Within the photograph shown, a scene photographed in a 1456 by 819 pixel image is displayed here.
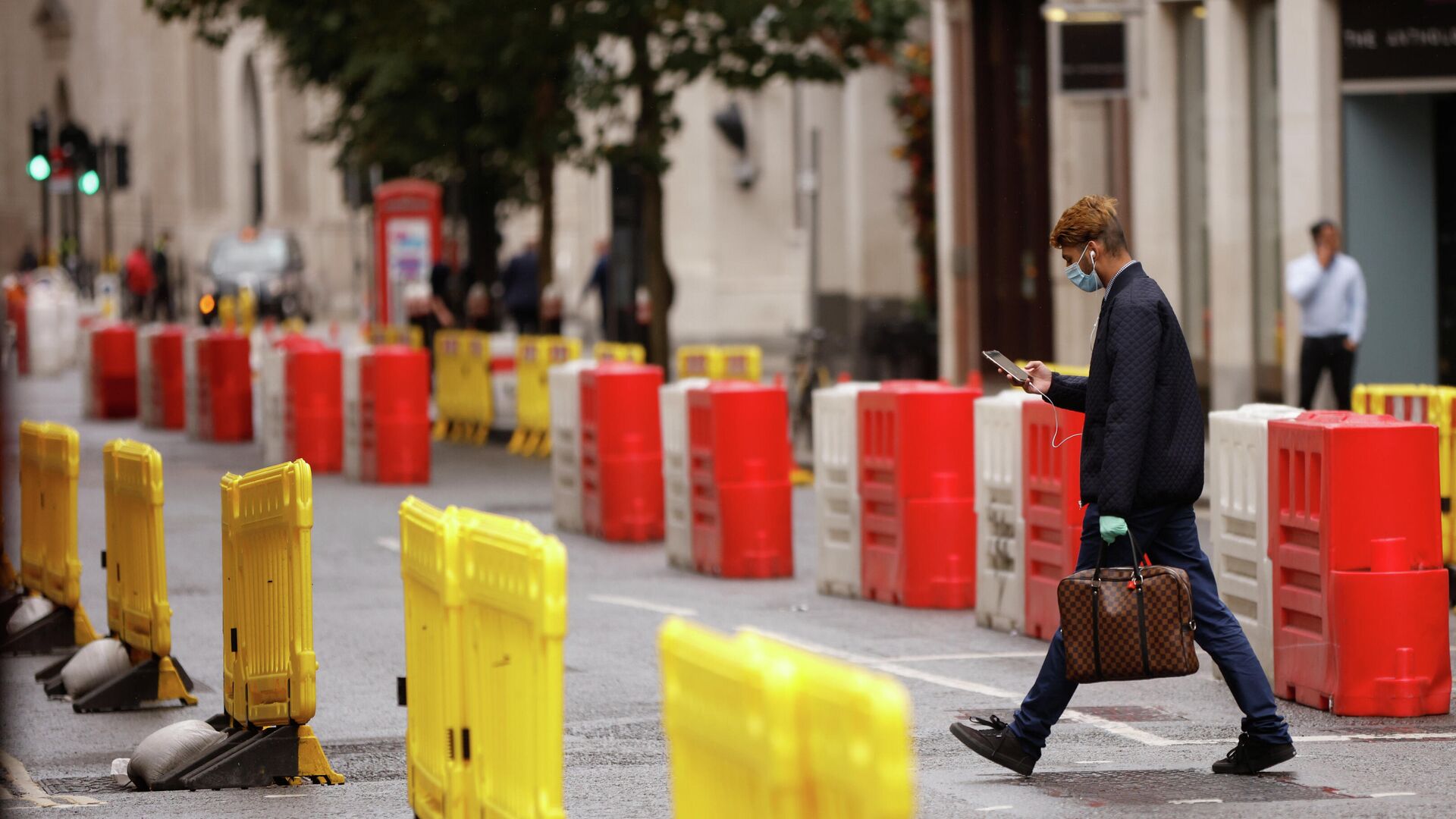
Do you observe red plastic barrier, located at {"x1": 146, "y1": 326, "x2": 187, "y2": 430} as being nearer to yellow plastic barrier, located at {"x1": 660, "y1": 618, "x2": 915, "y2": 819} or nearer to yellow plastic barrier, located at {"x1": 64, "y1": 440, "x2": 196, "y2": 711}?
yellow plastic barrier, located at {"x1": 64, "y1": 440, "x2": 196, "y2": 711}

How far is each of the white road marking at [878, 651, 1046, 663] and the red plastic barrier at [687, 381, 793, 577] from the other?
3284mm

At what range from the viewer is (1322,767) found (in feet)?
26.7

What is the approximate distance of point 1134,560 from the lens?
7.77m

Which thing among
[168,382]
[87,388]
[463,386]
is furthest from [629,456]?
[87,388]

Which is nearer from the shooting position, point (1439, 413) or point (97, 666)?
point (97, 666)

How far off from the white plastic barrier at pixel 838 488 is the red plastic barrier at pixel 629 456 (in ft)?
9.67

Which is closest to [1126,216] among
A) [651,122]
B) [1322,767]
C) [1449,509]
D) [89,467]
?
[651,122]

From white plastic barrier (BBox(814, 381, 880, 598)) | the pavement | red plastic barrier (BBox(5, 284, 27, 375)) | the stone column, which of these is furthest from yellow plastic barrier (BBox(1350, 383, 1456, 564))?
red plastic barrier (BBox(5, 284, 27, 375))

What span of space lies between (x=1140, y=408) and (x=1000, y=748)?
1.18 meters

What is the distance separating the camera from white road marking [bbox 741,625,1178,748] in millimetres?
8891

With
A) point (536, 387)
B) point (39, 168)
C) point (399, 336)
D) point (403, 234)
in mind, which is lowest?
point (536, 387)

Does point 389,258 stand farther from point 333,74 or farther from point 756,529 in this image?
point 756,529

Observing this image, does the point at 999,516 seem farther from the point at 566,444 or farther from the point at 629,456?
the point at 566,444

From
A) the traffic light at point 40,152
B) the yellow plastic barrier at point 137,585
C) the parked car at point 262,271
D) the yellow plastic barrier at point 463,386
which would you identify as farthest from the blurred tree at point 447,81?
the parked car at point 262,271
